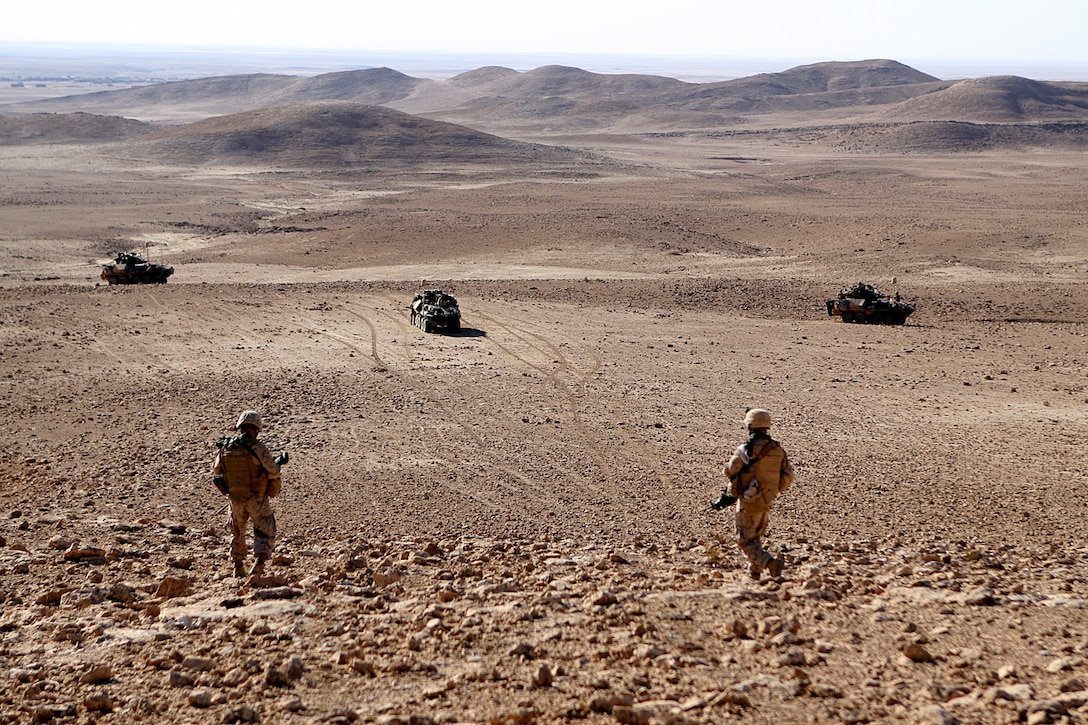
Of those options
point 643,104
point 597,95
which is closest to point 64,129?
point 643,104

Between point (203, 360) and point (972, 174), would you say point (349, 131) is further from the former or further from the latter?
point (203, 360)

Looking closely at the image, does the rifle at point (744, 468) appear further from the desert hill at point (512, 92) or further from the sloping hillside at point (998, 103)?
the desert hill at point (512, 92)

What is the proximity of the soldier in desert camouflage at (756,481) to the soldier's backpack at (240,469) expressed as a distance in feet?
14.9

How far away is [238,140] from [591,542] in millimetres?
79192

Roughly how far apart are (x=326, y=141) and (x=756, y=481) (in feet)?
260

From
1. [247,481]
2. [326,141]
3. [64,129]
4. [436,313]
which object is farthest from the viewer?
[64,129]

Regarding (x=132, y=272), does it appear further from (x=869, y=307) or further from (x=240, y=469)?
(x=240, y=469)

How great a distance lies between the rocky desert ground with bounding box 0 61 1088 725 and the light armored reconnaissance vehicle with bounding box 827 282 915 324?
48 cm

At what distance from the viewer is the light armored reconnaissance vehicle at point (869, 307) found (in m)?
26.5

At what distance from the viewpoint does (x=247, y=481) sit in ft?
33.1

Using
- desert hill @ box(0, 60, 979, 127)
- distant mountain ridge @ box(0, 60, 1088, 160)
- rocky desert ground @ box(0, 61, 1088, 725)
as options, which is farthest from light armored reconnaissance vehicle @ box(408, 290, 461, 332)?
desert hill @ box(0, 60, 979, 127)

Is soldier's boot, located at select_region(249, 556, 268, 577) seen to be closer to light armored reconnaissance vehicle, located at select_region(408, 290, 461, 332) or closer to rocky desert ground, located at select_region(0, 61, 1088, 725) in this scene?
rocky desert ground, located at select_region(0, 61, 1088, 725)

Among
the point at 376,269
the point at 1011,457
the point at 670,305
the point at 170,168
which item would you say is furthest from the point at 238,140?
the point at 1011,457

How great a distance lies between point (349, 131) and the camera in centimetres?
8719
